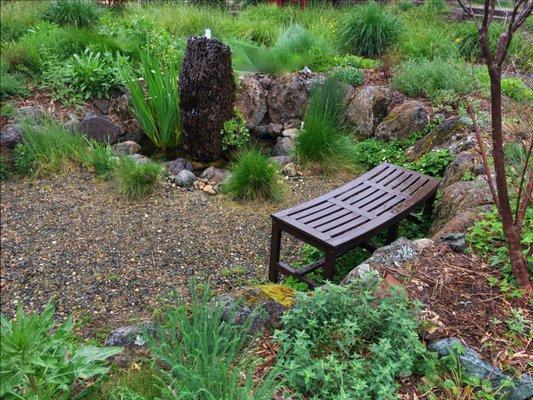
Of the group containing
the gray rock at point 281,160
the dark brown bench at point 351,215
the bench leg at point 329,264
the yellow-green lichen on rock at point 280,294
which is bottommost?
the gray rock at point 281,160

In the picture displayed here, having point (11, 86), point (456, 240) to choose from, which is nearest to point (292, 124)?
point (11, 86)

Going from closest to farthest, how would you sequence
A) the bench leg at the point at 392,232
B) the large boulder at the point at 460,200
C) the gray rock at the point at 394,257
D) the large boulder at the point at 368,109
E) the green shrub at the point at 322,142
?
1. the gray rock at the point at 394,257
2. the large boulder at the point at 460,200
3. the bench leg at the point at 392,232
4. the green shrub at the point at 322,142
5. the large boulder at the point at 368,109

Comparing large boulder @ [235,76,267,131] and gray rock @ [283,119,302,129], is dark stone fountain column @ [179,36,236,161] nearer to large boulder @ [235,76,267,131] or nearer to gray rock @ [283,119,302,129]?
large boulder @ [235,76,267,131]

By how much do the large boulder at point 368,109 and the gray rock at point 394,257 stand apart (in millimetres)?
2820

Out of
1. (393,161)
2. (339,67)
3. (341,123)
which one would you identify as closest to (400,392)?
(393,161)

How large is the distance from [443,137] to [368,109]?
100 centimetres

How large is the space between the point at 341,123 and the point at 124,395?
398 cm

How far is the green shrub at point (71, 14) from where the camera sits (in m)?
7.24

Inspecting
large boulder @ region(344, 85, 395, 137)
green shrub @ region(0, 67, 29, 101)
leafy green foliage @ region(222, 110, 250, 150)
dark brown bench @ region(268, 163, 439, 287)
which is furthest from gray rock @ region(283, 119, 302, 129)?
green shrub @ region(0, 67, 29, 101)

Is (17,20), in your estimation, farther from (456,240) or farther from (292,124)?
(456,240)

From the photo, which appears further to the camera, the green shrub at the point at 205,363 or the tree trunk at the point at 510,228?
the tree trunk at the point at 510,228

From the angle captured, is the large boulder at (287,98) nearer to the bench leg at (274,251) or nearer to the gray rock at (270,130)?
the gray rock at (270,130)

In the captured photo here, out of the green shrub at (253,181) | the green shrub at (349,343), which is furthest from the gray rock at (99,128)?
the green shrub at (349,343)

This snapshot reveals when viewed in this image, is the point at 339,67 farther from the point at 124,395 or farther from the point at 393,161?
the point at 124,395
